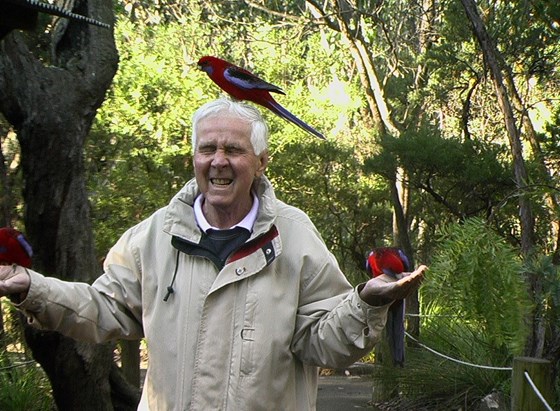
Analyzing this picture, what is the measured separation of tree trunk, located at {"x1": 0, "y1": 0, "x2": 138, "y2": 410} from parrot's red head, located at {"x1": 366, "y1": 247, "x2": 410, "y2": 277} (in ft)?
10.6

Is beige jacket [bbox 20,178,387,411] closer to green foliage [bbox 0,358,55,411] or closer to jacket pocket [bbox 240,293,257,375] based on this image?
jacket pocket [bbox 240,293,257,375]

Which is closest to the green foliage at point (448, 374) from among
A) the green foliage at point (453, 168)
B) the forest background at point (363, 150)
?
the forest background at point (363, 150)

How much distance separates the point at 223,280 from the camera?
248 cm

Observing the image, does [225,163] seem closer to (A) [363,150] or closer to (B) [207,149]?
(B) [207,149]

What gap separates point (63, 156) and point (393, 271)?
134 inches

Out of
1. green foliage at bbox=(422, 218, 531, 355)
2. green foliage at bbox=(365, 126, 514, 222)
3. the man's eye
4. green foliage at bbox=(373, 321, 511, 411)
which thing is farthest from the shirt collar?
green foliage at bbox=(365, 126, 514, 222)

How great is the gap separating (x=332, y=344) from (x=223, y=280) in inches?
13.7

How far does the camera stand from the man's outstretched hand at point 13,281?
238 centimetres

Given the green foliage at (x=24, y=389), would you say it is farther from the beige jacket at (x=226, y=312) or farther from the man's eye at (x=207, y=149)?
the man's eye at (x=207, y=149)

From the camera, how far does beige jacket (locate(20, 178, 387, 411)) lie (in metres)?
2.45

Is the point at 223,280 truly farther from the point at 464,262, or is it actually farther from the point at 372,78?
the point at 372,78

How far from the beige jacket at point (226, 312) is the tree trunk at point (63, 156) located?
268 centimetres

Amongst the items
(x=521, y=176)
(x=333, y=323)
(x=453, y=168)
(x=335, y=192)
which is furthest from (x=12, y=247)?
(x=335, y=192)

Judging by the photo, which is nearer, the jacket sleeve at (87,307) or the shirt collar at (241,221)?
the jacket sleeve at (87,307)
